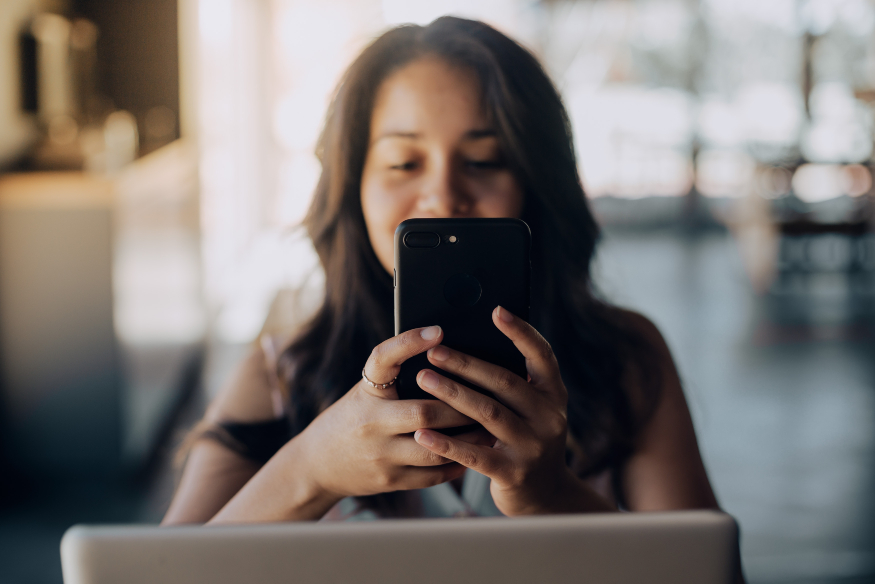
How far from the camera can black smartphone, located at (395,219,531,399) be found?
0.54m

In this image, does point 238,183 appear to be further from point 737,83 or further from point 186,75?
point 737,83

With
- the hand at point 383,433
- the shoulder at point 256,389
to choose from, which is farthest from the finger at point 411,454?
the shoulder at point 256,389

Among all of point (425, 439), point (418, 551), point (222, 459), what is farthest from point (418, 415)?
point (222, 459)

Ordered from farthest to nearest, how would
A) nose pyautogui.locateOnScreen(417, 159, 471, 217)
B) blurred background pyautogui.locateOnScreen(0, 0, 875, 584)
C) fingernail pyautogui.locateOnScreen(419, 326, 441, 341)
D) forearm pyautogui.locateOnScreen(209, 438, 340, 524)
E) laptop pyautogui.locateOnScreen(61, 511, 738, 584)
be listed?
blurred background pyautogui.locateOnScreen(0, 0, 875, 584)
nose pyautogui.locateOnScreen(417, 159, 471, 217)
forearm pyautogui.locateOnScreen(209, 438, 340, 524)
fingernail pyautogui.locateOnScreen(419, 326, 441, 341)
laptop pyautogui.locateOnScreen(61, 511, 738, 584)

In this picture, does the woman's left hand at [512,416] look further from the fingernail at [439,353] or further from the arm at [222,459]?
the arm at [222,459]

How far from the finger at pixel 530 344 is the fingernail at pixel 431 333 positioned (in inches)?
1.6

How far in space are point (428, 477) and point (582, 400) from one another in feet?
1.20

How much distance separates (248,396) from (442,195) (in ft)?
1.21

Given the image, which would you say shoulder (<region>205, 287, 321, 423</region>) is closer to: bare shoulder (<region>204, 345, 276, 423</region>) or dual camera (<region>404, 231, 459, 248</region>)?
bare shoulder (<region>204, 345, 276, 423</region>)

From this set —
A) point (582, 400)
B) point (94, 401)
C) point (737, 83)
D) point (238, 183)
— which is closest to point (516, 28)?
point (737, 83)

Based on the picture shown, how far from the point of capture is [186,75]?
4.08 m

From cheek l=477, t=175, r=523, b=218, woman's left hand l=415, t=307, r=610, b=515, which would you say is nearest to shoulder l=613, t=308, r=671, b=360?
cheek l=477, t=175, r=523, b=218

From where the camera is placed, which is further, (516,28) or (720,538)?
(516,28)

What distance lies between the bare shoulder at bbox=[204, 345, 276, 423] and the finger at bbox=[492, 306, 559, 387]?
48 cm
